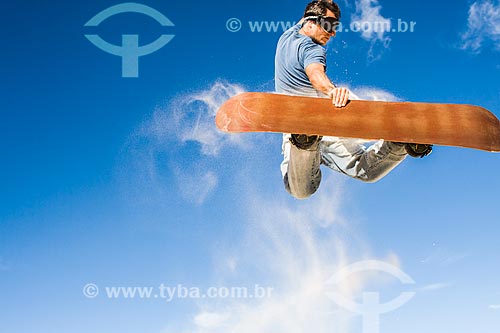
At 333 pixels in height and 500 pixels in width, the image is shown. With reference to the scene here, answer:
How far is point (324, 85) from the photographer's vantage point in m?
6.81

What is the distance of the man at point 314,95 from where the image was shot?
6992mm

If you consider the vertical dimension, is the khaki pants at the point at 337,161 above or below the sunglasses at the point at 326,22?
below

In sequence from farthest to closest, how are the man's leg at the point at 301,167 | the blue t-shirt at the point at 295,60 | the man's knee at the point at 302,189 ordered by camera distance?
the man's knee at the point at 302,189, the man's leg at the point at 301,167, the blue t-shirt at the point at 295,60

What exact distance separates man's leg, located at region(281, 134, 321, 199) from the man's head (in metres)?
1.19

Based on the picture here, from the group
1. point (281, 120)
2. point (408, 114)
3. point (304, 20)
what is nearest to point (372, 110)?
point (408, 114)

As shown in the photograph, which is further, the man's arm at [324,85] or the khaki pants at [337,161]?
the khaki pants at [337,161]

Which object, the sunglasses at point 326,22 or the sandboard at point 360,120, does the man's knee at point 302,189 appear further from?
the sunglasses at point 326,22

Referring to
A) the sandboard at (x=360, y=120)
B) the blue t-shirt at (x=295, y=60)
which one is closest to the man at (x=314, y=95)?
the blue t-shirt at (x=295, y=60)

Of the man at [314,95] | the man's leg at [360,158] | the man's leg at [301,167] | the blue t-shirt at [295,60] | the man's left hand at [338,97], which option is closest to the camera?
the man's left hand at [338,97]

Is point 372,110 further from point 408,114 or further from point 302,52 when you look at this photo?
point 302,52

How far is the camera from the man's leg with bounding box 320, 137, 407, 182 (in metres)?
7.59

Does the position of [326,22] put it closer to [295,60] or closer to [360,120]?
[295,60]

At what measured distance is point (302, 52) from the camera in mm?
7211

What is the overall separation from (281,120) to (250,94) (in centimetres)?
44
